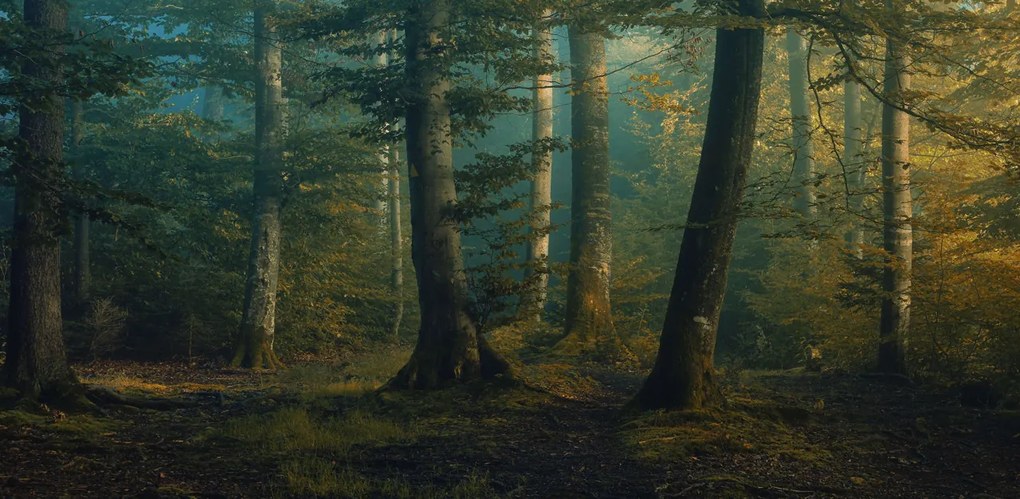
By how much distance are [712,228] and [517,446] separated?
311 cm

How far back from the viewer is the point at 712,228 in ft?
31.6

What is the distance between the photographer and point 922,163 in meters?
23.3

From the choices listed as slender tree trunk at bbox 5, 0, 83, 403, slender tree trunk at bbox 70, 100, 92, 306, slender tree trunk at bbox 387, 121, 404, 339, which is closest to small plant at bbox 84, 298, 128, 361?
slender tree trunk at bbox 70, 100, 92, 306

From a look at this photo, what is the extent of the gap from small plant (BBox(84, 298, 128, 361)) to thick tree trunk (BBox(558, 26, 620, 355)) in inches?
377

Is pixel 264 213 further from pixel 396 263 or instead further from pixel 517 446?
pixel 517 446

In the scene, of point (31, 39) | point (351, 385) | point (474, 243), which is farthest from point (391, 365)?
point (474, 243)

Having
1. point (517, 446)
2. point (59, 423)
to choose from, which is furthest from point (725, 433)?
point (59, 423)

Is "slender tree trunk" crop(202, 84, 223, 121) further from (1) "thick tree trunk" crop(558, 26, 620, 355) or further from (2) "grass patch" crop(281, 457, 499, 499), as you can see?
(2) "grass patch" crop(281, 457, 499, 499)

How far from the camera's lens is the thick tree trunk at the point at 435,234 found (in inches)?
468

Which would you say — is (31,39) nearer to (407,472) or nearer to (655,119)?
(407,472)

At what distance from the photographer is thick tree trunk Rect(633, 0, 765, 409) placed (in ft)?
31.7

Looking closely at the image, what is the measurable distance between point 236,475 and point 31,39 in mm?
4694

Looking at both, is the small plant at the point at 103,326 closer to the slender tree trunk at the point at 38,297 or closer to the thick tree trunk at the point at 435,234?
the slender tree trunk at the point at 38,297

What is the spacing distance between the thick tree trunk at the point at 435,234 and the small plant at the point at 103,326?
951 centimetres
